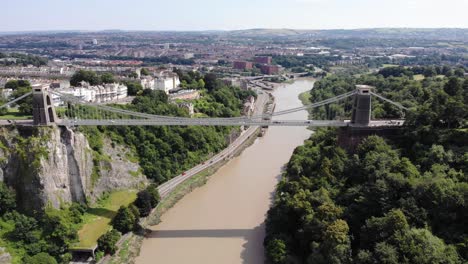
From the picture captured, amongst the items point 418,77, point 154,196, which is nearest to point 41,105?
point 154,196

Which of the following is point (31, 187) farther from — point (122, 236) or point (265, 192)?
point (265, 192)

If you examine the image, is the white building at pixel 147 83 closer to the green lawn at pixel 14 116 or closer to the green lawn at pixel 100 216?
the green lawn at pixel 14 116

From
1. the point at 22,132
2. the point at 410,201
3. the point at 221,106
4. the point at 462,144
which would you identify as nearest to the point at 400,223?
the point at 410,201

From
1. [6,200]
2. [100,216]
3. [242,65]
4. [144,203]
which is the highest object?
[242,65]

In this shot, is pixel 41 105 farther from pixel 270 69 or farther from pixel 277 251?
pixel 270 69

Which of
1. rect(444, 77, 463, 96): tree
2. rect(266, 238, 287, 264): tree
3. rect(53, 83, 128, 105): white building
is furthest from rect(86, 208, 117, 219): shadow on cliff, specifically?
rect(444, 77, 463, 96): tree

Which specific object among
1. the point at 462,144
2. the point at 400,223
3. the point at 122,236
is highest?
the point at 462,144
